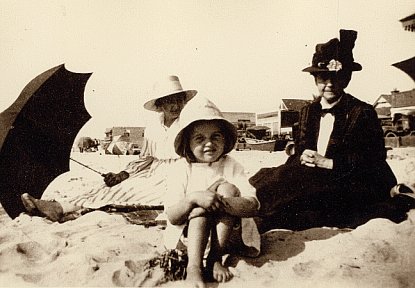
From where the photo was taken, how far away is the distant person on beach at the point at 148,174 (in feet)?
11.8

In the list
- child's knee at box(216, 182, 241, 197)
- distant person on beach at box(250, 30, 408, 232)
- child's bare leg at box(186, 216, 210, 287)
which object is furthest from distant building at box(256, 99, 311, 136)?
child's bare leg at box(186, 216, 210, 287)

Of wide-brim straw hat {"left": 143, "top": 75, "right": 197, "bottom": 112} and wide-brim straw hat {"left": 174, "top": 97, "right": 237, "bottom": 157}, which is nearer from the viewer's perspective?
wide-brim straw hat {"left": 174, "top": 97, "right": 237, "bottom": 157}

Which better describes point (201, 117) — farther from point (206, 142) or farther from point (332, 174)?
point (332, 174)

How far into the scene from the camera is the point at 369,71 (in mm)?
3713

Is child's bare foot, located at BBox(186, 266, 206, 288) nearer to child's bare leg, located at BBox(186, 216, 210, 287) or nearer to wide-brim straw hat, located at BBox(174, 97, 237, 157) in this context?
child's bare leg, located at BBox(186, 216, 210, 287)

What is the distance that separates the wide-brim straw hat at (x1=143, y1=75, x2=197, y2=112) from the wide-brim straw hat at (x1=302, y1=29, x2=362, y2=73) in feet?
2.98

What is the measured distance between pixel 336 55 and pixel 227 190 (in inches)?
51.2

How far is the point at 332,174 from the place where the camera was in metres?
3.61

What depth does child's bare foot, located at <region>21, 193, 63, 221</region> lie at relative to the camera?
12.3 ft

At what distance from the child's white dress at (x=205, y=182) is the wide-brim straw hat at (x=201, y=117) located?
104mm

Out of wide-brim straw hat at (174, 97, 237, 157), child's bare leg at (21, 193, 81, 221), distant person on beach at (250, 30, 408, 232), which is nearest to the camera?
wide-brim straw hat at (174, 97, 237, 157)

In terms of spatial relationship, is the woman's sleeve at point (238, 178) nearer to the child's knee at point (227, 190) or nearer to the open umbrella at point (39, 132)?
the child's knee at point (227, 190)

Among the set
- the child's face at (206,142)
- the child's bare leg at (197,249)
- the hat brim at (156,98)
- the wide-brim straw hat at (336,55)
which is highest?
the wide-brim straw hat at (336,55)

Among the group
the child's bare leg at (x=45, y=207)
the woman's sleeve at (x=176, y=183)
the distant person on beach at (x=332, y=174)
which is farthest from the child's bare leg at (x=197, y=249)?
the child's bare leg at (x=45, y=207)
